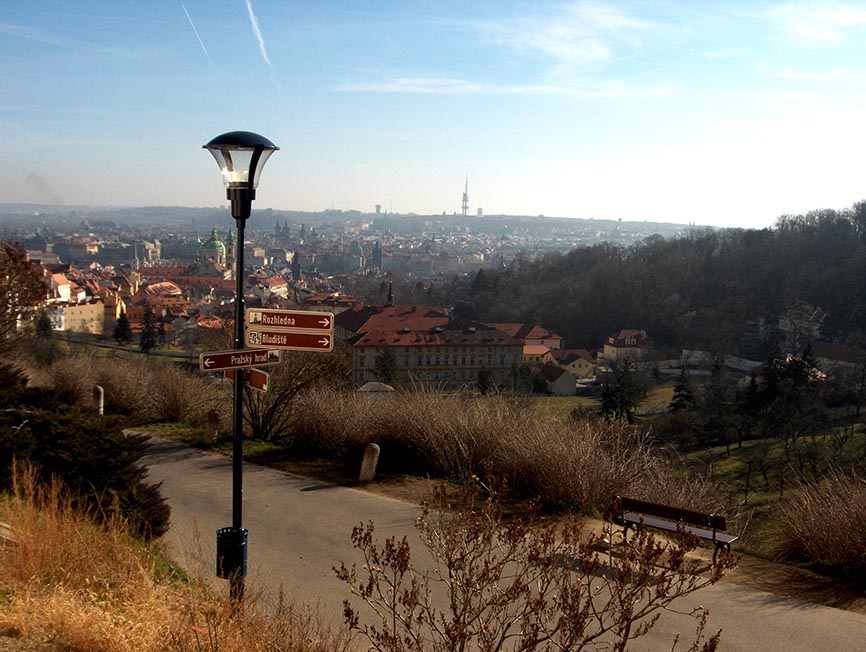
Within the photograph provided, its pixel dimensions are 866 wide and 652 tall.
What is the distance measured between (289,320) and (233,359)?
14.7 inches

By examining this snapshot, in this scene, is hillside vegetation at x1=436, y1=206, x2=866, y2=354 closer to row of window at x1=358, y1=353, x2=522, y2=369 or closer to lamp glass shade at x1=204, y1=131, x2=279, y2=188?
row of window at x1=358, y1=353, x2=522, y2=369

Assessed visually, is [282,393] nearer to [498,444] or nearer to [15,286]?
[498,444]

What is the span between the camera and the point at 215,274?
121 m

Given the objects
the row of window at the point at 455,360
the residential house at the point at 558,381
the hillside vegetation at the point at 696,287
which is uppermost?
the hillside vegetation at the point at 696,287

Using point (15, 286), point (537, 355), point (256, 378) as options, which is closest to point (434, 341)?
point (537, 355)

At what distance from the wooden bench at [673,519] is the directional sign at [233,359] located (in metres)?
2.94

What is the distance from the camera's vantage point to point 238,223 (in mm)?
4406

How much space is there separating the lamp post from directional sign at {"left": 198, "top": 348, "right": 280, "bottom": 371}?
3.8 inches

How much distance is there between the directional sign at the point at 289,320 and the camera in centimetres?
432

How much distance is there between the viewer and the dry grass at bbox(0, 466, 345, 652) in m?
3.43

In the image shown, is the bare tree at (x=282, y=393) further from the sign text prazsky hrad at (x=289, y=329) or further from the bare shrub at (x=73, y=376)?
the sign text prazsky hrad at (x=289, y=329)

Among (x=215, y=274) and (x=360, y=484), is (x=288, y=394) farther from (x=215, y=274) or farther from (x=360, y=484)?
(x=215, y=274)

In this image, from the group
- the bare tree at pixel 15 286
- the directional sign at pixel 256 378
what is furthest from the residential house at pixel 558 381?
the directional sign at pixel 256 378

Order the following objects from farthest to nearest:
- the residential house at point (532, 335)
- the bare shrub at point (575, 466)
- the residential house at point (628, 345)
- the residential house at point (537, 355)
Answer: the residential house at point (628, 345), the residential house at point (532, 335), the residential house at point (537, 355), the bare shrub at point (575, 466)
